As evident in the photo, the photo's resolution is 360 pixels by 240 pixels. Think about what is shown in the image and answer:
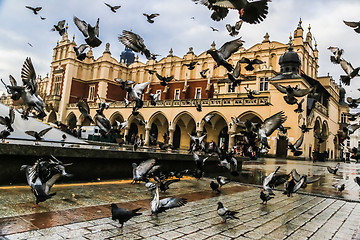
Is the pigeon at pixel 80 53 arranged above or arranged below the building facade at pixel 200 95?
below

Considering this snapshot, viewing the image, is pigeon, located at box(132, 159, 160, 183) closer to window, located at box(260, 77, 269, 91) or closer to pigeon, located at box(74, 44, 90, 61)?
pigeon, located at box(74, 44, 90, 61)

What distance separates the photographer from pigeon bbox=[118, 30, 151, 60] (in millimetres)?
4789

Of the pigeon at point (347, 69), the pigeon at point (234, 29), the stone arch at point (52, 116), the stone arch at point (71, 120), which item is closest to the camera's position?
the pigeon at point (234, 29)

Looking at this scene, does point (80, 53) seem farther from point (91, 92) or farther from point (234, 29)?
point (91, 92)

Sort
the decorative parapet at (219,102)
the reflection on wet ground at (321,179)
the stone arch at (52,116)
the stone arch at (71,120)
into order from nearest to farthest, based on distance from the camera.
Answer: the reflection on wet ground at (321,179)
the decorative parapet at (219,102)
the stone arch at (71,120)
the stone arch at (52,116)

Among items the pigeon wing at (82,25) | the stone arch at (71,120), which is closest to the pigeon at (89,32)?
the pigeon wing at (82,25)

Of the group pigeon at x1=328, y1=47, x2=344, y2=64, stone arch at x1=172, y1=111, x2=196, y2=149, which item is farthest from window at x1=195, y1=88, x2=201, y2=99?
pigeon at x1=328, y1=47, x2=344, y2=64

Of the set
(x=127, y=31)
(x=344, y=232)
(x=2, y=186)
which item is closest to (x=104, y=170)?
(x=2, y=186)

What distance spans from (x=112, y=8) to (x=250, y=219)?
434 centimetres

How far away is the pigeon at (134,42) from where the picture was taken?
479 centimetres

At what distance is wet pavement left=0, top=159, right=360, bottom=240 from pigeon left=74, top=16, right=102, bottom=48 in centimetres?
257

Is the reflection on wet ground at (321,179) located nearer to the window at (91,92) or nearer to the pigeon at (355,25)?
the pigeon at (355,25)

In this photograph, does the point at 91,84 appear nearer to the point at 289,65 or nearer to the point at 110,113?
the point at 110,113

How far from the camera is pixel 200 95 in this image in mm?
34750
